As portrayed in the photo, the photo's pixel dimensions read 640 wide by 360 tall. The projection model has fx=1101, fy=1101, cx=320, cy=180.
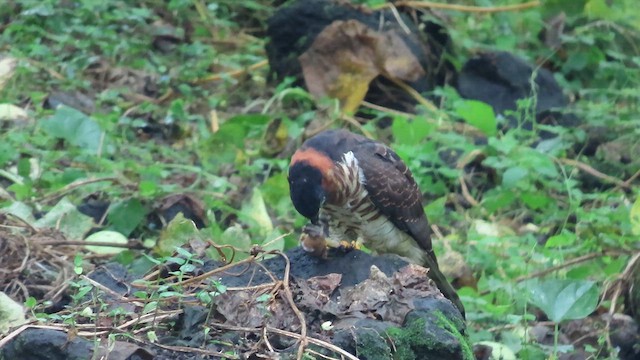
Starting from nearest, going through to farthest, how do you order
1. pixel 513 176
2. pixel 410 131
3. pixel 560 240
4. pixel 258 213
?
pixel 560 240 < pixel 258 213 < pixel 513 176 < pixel 410 131

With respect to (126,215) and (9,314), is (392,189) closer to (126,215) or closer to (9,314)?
(126,215)

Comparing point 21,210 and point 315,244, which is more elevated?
point 315,244

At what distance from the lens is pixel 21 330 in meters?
3.21

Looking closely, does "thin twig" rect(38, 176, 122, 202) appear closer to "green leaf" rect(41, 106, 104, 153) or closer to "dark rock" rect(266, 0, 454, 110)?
"green leaf" rect(41, 106, 104, 153)

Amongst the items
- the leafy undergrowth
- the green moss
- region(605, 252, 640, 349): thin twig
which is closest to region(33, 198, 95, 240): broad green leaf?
the leafy undergrowth

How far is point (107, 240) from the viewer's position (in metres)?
5.40

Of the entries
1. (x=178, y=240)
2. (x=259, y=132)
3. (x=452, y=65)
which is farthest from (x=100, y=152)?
(x=452, y=65)

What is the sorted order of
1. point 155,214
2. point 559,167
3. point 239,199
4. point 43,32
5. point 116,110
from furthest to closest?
point 43,32 → point 116,110 → point 559,167 → point 239,199 → point 155,214

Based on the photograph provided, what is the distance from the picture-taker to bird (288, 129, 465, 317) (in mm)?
4516

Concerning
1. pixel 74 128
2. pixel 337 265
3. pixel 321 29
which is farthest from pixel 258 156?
pixel 337 265

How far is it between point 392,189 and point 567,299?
92 centimetres

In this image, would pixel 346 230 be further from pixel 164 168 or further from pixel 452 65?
pixel 452 65

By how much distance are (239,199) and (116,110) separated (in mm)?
1741

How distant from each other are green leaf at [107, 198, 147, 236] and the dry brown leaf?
8.43ft
